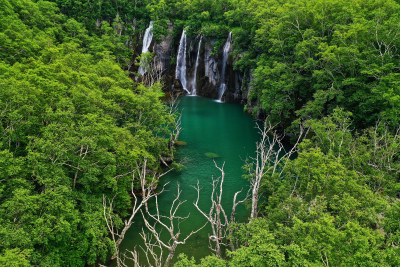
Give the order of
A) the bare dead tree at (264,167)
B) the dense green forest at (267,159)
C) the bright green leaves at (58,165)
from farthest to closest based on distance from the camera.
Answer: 1. the bare dead tree at (264,167)
2. the bright green leaves at (58,165)
3. the dense green forest at (267,159)

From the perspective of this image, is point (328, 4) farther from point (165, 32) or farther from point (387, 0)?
point (165, 32)

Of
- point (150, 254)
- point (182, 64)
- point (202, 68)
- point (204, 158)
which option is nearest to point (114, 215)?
point (150, 254)

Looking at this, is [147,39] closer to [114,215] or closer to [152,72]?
[152,72]

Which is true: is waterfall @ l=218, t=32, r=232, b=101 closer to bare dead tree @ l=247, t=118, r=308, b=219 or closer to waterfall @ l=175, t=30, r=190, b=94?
waterfall @ l=175, t=30, r=190, b=94

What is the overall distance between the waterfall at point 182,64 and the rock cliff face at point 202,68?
81cm

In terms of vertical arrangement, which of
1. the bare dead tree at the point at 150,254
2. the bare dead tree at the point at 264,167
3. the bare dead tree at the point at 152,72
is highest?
the bare dead tree at the point at 152,72

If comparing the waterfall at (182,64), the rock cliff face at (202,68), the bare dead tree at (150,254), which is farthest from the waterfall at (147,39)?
the bare dead tree at (150,254)

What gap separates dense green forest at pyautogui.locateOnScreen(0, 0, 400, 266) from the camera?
9.99 metres

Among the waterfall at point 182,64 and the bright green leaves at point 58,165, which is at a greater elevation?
the waterfall at point 182,64

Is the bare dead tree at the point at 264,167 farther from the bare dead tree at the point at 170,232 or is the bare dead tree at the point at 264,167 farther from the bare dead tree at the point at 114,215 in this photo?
the bare dead tree at the point at 114,215

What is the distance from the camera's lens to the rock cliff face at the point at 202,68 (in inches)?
1964

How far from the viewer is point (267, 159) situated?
17.8 metres

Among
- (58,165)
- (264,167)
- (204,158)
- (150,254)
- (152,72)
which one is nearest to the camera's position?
(58,165)

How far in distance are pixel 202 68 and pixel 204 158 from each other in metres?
32.5
